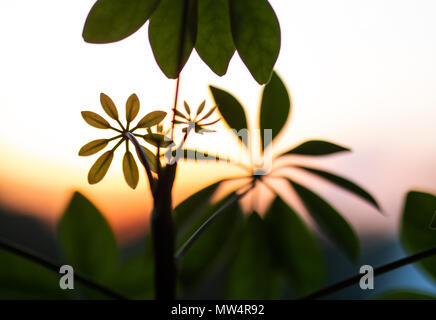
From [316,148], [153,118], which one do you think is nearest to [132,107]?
[153,118]

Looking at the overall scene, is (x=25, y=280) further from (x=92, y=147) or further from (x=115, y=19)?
(x=115, y=19)

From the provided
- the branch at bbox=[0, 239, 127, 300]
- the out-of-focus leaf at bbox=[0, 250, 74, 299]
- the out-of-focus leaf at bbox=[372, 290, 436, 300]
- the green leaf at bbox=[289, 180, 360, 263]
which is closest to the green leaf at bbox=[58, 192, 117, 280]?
the out-of-focus leaf at bbox=[0, 250, 74, 299]

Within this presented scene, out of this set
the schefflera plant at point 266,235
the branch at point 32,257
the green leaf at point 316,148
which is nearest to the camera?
the branch at point 32,257

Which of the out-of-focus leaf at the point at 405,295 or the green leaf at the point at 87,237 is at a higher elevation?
the green leaf at the point at 87,237

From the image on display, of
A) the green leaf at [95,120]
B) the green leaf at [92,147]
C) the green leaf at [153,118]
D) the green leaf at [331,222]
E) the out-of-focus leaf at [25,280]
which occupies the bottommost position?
the out-of-focus leaf at [25,280]

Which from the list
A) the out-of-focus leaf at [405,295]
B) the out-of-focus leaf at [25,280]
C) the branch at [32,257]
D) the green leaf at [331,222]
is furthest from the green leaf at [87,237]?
the out-of-focus leaf at [405,295]

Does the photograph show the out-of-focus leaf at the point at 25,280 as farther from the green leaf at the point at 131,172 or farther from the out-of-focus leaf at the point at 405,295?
the out-of-focus leaf at the point at 405,295

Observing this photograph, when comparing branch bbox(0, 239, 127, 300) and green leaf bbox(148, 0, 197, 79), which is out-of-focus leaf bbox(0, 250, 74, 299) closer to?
branch bbox(0, 239, 127, 300)

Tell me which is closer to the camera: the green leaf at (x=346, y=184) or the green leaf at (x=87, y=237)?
the green leaf at (x=346, y=184)
